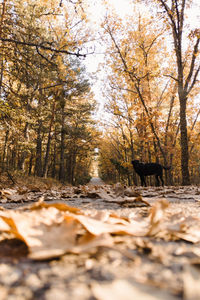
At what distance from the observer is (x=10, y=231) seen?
0.58m

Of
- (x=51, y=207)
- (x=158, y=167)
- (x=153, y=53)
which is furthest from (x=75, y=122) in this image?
(x=51, y=207)

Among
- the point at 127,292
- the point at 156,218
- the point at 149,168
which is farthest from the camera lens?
the point at 149,168

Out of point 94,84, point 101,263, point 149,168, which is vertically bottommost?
point 101,263

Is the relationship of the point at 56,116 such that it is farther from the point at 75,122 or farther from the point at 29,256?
the point at 29,256

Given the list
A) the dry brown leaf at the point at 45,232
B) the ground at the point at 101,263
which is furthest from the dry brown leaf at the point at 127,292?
the dry brown leaf at the point at 45,232

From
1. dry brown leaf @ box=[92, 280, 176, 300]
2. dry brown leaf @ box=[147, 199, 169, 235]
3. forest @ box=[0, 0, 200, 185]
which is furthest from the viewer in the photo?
forest @ box=[0, 0, 200, 185]

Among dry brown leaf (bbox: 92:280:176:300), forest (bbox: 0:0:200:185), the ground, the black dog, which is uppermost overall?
forest (bbox: 0:0:200:185)

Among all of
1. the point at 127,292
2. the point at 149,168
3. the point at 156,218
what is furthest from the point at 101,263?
the point at 149,168

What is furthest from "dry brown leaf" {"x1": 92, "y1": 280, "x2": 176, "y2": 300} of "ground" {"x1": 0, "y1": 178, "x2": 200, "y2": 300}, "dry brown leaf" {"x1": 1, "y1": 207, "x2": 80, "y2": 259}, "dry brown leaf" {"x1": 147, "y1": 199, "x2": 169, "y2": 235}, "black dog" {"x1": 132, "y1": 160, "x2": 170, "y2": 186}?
"black dog" {"x1": 132, "y1": 160, "x2": 170, "y2": 186}

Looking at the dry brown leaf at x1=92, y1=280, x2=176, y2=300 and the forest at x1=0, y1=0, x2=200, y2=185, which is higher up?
the forest at x1=0, y1=0, x2=200, y2=185

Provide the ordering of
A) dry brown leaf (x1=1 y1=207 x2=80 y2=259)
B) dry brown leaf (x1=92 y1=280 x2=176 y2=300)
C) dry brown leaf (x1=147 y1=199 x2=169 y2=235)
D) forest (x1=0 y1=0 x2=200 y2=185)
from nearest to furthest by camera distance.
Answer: dry brown leaf (x1=92 y1=280 x2=176 y2=300) < dry brown leaf (x1=1 y1=207 x2=80 y2=259) < dry brown leaf (x1=147 y1=199 x2=169 y2=235) < forest (x1=0 y1=0 x2=200 y2=185)

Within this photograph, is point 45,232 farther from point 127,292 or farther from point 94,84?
point 94,84

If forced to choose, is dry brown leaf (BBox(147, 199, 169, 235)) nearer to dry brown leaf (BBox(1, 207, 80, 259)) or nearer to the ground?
the ground

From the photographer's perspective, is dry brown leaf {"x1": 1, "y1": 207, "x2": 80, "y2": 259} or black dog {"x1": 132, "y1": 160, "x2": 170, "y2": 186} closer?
dry brown leaf {"x1": 1, "y1": 207, "x2": 80, "y2": 259}
